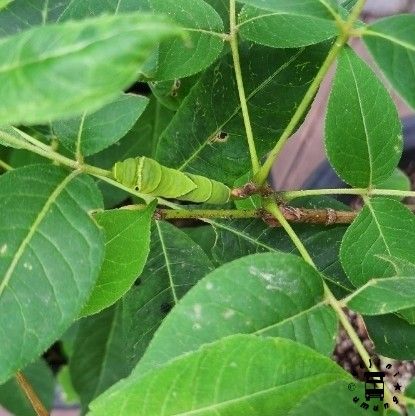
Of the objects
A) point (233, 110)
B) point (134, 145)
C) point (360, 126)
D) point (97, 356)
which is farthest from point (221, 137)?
point (97, 356)

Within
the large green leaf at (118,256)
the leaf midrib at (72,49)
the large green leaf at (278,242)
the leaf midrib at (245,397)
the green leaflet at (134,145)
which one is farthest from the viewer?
the green leaflet at (134,145)

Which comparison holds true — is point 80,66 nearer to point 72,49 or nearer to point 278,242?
point 72,49

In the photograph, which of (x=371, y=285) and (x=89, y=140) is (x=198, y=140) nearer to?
(x=89, y=140)

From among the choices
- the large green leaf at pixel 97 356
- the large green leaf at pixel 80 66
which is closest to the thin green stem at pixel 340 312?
the large green leaf at pixel 80 66

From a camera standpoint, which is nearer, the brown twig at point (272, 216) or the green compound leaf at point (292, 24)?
the green compound leaf at point (292, 24)

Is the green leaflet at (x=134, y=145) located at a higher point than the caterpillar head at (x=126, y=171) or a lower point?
A: higher

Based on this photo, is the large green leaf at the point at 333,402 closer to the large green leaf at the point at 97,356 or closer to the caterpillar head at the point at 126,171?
the caterpillar head at the point at 126,171

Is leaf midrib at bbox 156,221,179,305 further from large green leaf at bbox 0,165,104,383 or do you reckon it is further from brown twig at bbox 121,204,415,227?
large green leaf at bbox 0,165,104,383
